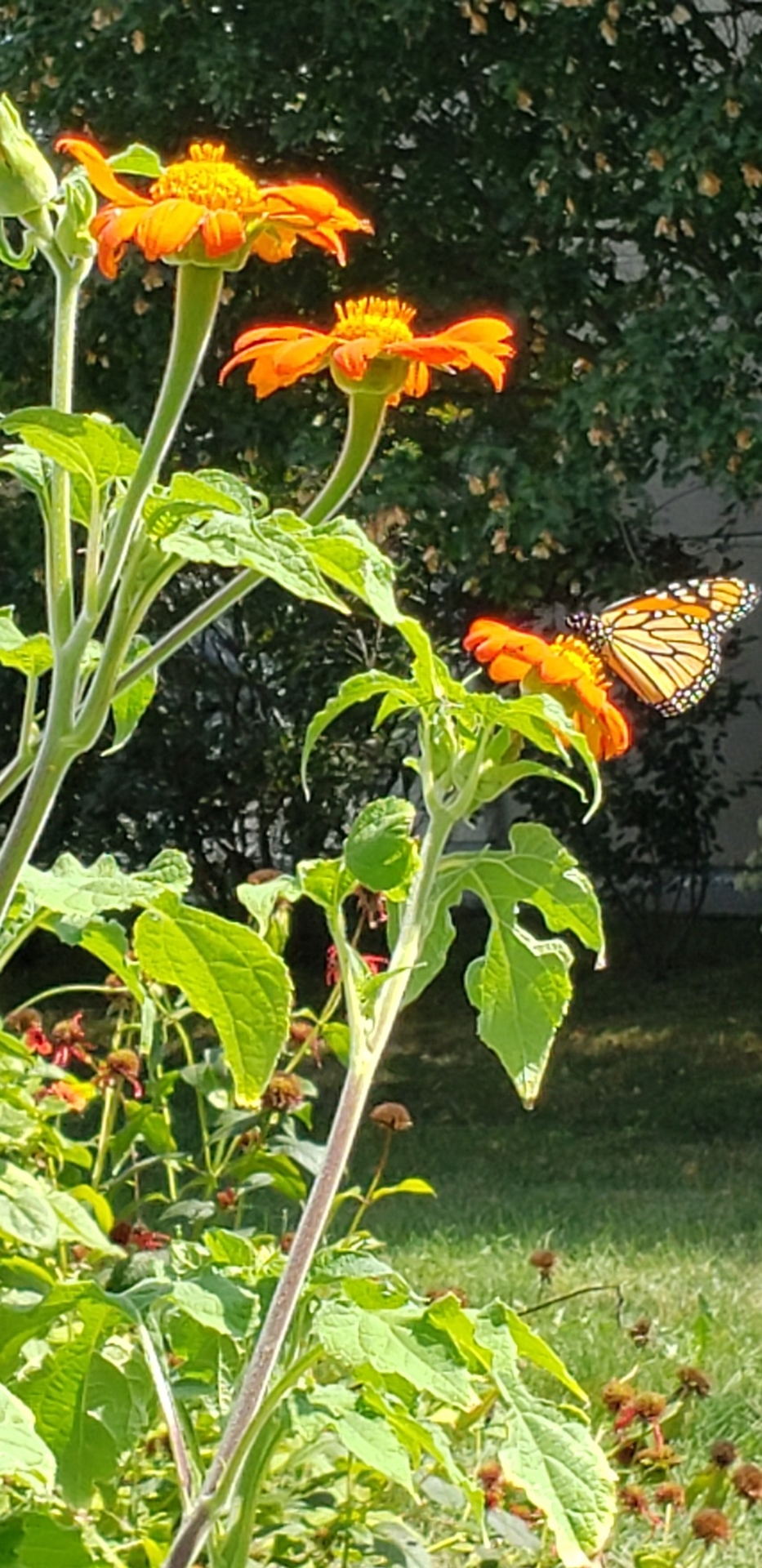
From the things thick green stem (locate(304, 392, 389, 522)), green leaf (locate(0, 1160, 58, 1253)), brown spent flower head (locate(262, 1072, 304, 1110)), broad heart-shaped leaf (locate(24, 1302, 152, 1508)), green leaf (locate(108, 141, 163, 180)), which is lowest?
broad heart-shaped leaf (locate(24, 1302, 152, 1508))

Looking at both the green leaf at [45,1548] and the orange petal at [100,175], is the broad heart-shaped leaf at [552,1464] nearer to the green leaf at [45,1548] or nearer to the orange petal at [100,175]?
the green leaf at [45,1548]

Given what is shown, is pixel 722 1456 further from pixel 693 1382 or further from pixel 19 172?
pixel 19 172

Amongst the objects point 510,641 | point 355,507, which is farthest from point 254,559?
point 355,507

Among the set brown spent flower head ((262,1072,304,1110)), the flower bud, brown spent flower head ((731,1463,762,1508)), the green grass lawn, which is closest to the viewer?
the flower bud

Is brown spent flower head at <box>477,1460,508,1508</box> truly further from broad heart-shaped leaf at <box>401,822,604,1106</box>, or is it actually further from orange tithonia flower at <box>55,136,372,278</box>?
orange tithonia flower at <box>55,136,372,278</box>

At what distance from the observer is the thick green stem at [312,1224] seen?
3.99 ft

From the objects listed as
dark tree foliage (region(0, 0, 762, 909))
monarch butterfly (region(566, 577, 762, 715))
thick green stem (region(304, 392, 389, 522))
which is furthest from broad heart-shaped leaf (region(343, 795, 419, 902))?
dark tree foliage (region(0, 0, 762, 909))

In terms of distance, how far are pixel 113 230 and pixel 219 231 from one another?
0.22ft

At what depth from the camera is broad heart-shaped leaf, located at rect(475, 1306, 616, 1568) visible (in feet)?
4.16

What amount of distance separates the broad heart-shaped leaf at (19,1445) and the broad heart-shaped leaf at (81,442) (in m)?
0.50

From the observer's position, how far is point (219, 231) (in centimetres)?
106

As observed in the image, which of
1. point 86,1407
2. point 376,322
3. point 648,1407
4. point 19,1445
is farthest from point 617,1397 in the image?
point 376,322

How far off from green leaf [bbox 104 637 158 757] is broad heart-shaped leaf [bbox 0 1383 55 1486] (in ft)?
1.34

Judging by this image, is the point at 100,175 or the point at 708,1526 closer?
the point at 100,175
